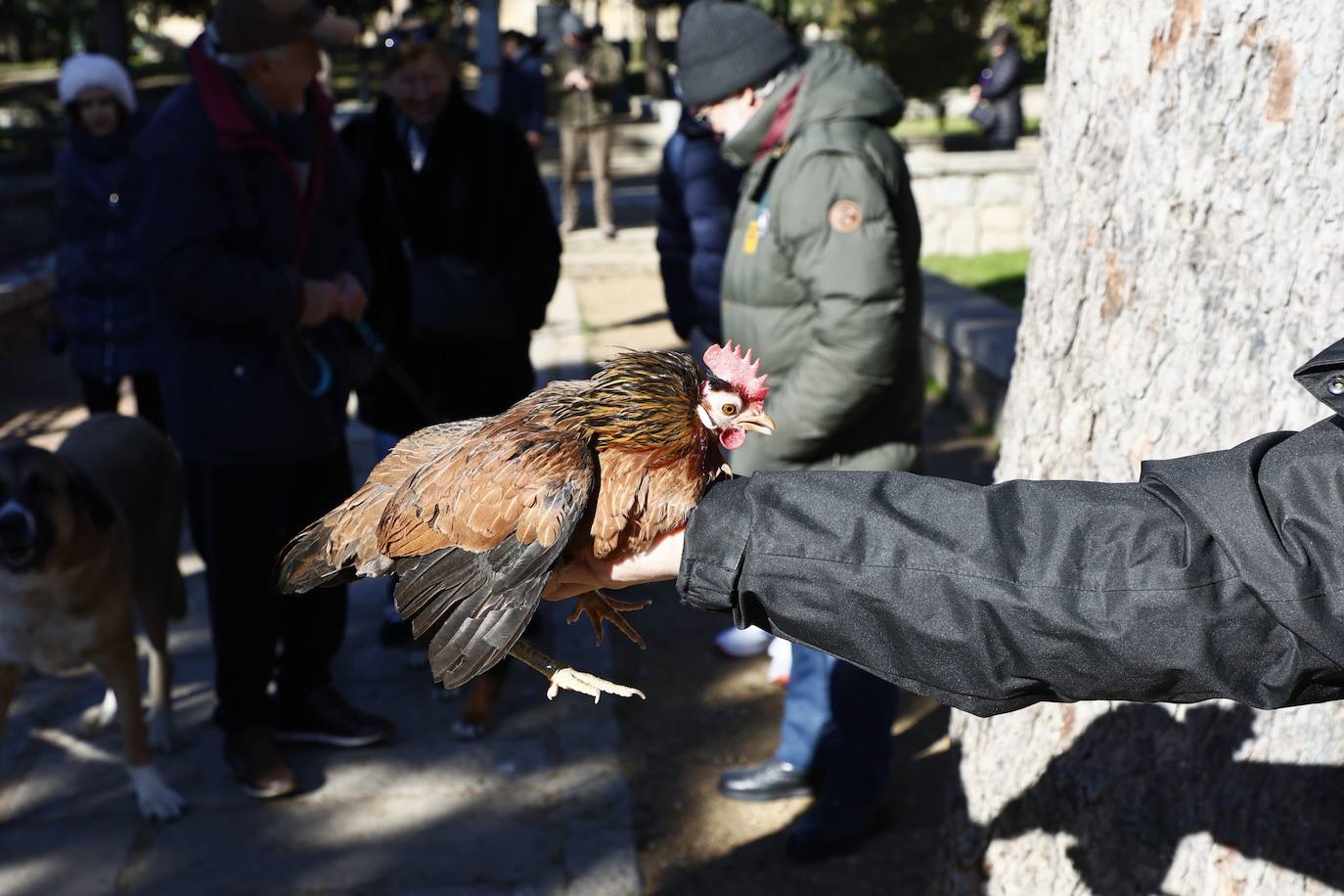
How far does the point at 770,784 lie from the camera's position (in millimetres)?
4402

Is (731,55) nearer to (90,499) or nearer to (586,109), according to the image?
(90,499)

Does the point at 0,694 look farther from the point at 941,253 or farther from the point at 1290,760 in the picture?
the point at 941,253

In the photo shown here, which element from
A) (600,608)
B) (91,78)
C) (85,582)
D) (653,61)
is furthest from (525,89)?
(653,61)

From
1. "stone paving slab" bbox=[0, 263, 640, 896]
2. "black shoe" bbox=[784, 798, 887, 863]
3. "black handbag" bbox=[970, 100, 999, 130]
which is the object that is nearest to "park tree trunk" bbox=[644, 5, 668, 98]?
"black handbag" bbox=[970, 100, 999, 130]

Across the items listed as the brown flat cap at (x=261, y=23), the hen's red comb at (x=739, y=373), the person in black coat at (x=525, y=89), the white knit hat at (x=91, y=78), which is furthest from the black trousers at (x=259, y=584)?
the person in black coat at (x=525, y=89)

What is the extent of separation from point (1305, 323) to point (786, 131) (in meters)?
1.97

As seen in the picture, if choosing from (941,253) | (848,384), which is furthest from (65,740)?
(941,253)

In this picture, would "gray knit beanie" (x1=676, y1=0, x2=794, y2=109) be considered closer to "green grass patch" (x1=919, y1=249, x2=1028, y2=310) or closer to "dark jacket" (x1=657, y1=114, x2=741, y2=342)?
"dark jacket" (x1=657, y1=114, x2=741, y2=342)

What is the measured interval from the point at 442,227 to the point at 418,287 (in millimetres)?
275

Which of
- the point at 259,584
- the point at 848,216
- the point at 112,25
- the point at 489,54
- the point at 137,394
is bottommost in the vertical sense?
the point at 259,584

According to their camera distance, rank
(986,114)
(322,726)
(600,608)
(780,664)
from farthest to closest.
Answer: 1. (986,114)
2. (780,664)
3. (322,726)
4. (600,608)

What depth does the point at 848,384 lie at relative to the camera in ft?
12.1

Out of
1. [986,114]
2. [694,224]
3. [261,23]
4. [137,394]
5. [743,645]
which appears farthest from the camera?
[986,114]

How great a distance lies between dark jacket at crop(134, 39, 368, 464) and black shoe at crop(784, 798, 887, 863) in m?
2.12
